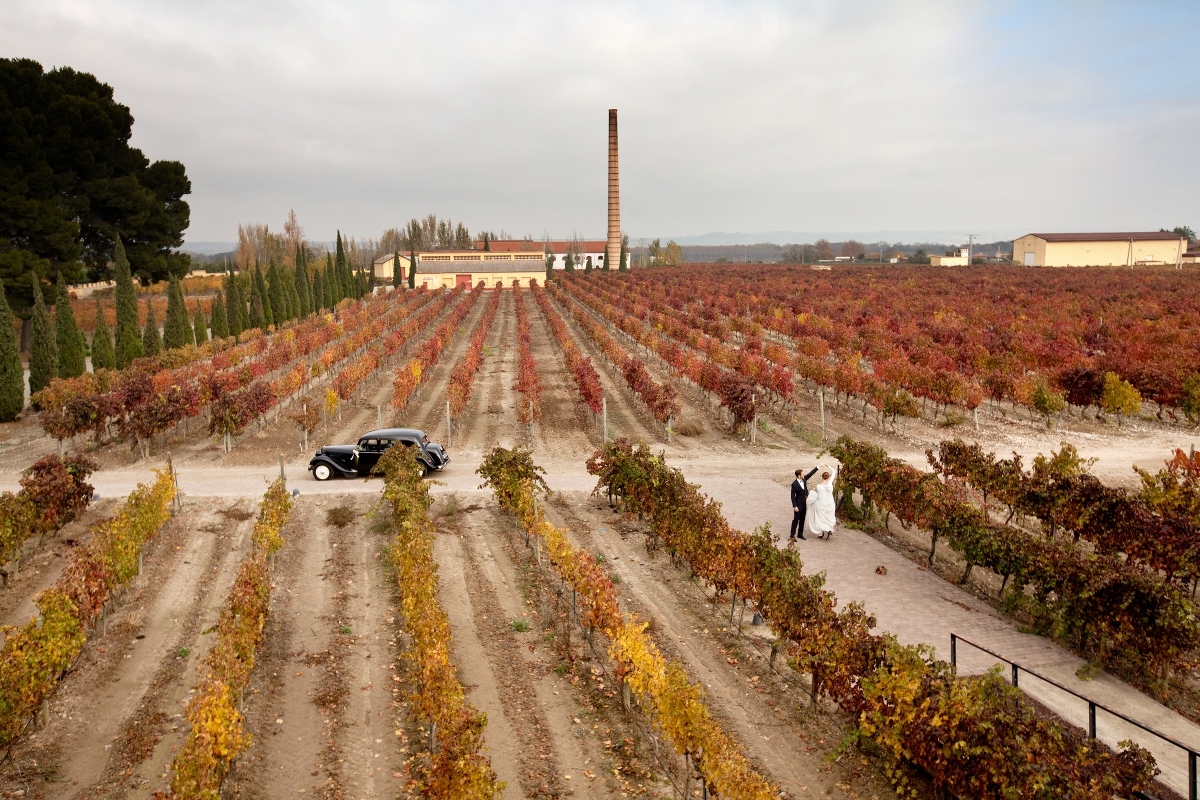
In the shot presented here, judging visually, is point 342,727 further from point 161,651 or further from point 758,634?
point 758,634

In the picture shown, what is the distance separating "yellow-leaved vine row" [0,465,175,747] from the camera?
9625 millimetres

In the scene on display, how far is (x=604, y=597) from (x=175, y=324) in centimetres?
3941

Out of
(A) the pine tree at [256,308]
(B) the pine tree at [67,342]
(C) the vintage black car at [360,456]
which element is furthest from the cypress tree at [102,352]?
(C) the vintage black car at [360,456]

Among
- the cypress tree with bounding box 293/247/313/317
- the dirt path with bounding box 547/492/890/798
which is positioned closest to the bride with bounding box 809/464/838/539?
the dirt path with bounding box 547/492/890/798

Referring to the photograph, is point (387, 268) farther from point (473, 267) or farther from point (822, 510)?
point (822, 510)

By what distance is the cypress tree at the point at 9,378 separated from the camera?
29.6m

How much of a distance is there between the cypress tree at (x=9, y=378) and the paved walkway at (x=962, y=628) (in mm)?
27308

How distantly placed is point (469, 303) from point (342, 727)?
62754mm

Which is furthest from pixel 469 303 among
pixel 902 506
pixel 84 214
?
pixel 902 506

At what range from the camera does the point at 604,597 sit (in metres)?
11.9

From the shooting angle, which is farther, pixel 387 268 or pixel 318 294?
pixel 387 268

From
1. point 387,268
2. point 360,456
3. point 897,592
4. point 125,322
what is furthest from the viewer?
point 387,268

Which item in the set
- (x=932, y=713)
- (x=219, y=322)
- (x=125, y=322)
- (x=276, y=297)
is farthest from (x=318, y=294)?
(x=932, y=713)

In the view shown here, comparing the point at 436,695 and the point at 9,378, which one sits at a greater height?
the point at 9,378
